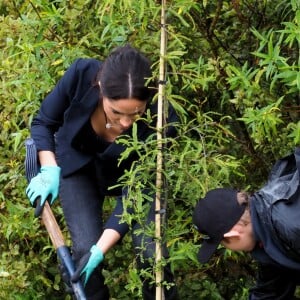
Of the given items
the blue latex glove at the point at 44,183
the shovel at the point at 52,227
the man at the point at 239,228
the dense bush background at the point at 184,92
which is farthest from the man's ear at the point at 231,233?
the blue latex glove at the point at 44,183

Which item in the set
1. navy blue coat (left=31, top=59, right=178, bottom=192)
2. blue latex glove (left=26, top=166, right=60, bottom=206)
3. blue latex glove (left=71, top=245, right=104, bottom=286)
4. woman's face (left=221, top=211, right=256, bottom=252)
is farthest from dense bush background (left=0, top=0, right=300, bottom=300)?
blue latex glove (left=26, top=166, right=60, bottom=206)

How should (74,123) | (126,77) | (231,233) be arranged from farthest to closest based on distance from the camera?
(74,123) < (126,77) < (231,233)

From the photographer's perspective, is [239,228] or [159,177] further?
[159,177]

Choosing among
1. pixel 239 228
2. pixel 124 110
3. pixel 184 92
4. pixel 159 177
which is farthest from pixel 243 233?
pixel 184 92

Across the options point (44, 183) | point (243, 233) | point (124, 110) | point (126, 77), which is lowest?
point (44, 183)

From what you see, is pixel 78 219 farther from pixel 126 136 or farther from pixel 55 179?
pixel 126 136

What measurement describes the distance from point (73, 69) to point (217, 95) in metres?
0.88

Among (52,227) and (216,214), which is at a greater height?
(216,214)

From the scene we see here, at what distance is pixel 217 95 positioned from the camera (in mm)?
4031

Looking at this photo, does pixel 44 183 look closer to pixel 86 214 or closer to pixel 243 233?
pixel 86 214

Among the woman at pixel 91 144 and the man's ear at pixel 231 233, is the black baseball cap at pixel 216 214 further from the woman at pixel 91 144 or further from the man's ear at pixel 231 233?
the woman at pixel 91 144

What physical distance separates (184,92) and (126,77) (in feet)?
2.95

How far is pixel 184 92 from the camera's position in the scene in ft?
13.2

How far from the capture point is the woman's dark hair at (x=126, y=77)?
10.3 feet
